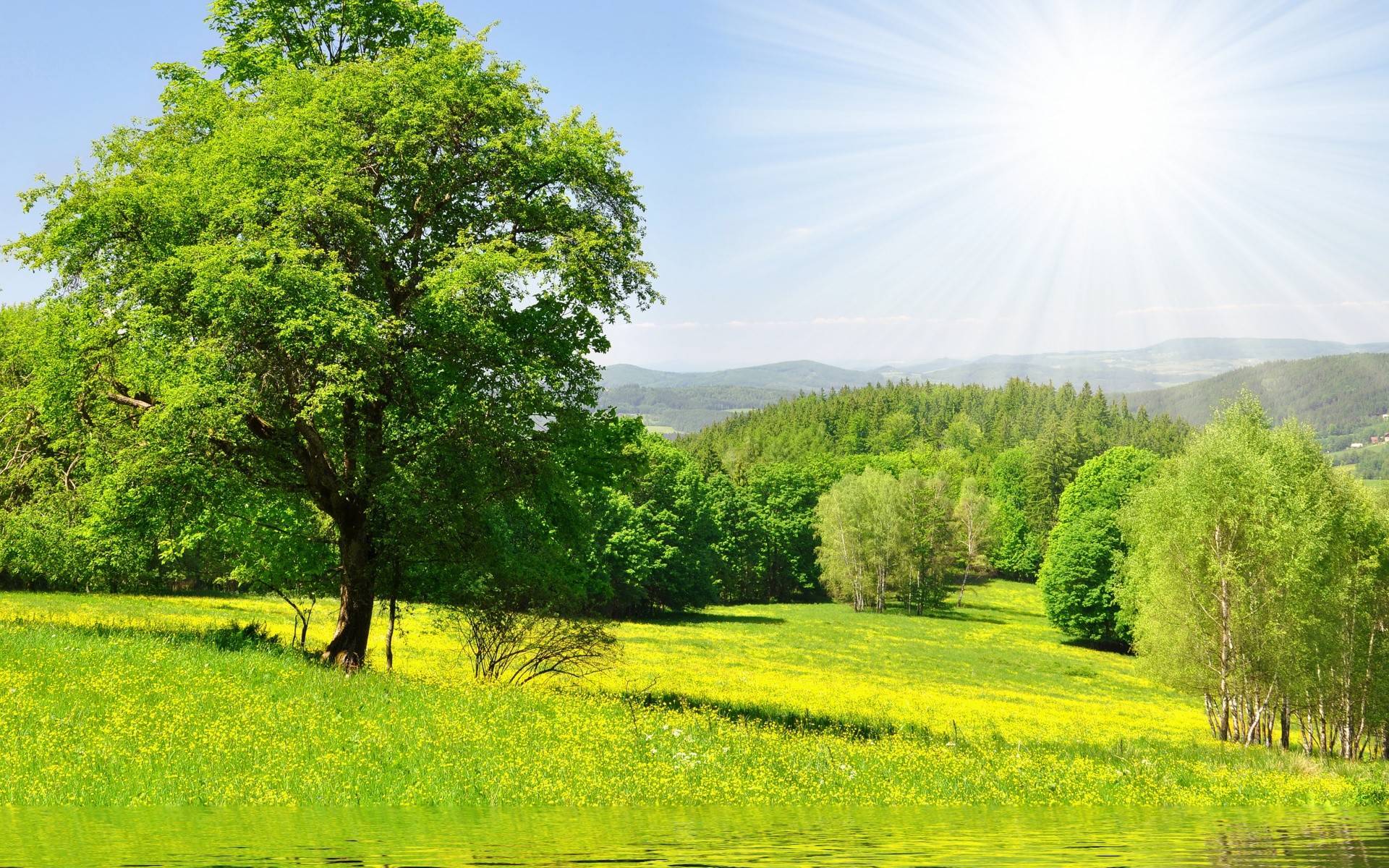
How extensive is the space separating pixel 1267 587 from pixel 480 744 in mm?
32328

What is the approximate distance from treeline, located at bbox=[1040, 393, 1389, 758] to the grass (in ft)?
12.7

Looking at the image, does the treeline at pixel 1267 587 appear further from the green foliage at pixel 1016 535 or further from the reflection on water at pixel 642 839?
the green foliage at pixel 1016 535

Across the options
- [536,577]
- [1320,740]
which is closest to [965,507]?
[1320,740]

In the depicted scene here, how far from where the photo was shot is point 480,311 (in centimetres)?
2050

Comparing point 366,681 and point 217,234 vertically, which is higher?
point 217,234

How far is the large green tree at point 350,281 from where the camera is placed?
20.1m

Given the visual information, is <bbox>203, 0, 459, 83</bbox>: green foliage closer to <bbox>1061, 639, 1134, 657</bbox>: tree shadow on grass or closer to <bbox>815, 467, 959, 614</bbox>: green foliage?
<bbox>1061, 639, 1134, 657</bbox>: tree shadow on grass

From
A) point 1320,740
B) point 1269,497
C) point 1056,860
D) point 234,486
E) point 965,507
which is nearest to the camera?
point 1056,860

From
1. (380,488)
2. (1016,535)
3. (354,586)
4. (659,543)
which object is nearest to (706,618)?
(659,543)

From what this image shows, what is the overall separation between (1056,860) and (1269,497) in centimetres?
3310

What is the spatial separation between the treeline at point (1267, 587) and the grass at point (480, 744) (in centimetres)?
386

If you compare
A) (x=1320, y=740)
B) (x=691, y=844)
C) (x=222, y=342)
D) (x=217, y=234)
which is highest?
(x=217, y=234)

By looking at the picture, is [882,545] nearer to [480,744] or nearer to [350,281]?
[350,281]

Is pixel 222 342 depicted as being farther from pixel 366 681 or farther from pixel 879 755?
pixel 879 755
